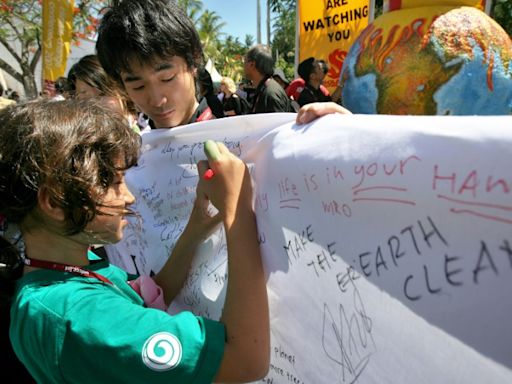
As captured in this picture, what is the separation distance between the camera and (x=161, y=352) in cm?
76

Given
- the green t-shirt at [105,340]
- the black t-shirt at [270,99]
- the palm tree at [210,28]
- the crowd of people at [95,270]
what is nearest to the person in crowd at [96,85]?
the black t-shirt at [270,99]

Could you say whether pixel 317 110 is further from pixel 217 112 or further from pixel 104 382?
pixel 217 112

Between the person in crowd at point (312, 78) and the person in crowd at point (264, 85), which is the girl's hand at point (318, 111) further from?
the person in crowd at point (312, 78)

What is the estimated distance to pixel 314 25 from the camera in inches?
139

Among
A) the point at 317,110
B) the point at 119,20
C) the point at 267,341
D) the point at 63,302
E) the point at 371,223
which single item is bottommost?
the point at 267,341

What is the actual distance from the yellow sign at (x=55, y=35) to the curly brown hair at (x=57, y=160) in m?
6.19

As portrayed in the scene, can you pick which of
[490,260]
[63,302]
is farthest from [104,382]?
[490,260]

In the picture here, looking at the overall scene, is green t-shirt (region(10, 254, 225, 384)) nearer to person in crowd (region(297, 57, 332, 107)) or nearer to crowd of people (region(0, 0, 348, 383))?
crowd of people (region(0, 0, 348, 383))

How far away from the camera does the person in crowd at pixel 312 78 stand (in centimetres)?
376

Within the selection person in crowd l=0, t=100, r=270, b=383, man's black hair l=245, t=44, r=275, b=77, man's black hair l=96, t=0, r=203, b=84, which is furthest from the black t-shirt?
person in crowd l=0, t=100, r=270, b=383

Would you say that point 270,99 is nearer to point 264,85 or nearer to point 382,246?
point 264,85

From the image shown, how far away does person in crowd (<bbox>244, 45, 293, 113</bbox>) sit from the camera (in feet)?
11.5

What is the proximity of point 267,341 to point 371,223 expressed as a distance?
1.13 feet

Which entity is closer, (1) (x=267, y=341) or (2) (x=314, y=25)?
(1) (x=267, y=341)
